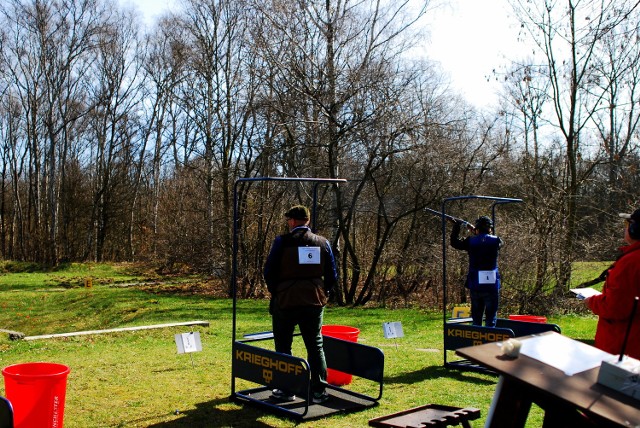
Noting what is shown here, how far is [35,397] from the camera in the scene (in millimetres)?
4547

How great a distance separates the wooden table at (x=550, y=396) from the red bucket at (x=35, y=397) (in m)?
3.29

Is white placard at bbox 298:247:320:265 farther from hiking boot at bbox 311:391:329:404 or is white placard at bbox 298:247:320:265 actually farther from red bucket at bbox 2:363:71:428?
red bucket at bbox 2:363:71:428

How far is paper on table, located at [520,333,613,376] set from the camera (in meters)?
2.69

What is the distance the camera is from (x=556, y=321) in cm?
1384

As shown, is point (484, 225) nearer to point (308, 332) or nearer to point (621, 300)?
point (308, 332)

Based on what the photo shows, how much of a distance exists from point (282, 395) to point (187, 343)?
2034mm

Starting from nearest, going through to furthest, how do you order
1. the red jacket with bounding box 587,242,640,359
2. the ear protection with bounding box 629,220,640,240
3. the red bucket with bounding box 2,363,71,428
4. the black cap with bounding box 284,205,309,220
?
1. the red jacket with bounding box 587,242,640,359
2. the ear protection with bounding box 629,220,640,240
3. the red bucket with bounding box 2,363,71,428
4. the black cap with bounding box 284,205,309,220

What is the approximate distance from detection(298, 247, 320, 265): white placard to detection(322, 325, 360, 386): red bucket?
4.85 feet

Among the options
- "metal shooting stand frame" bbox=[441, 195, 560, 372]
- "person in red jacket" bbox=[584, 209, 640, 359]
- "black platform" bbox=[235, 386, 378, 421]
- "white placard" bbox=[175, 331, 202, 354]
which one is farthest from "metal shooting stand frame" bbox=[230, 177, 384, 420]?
"person in red jacket" bbox=[584, 209, 640, 359]

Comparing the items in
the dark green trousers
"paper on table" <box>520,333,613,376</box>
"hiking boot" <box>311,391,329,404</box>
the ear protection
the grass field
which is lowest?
the grass field

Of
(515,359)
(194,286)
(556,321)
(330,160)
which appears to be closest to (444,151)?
(330,160)

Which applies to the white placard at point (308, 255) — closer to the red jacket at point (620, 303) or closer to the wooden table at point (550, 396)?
the red jacket at point (620, 303)

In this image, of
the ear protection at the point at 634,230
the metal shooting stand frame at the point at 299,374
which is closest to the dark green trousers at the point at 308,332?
the metal shooting stand frame at the point at 299,374

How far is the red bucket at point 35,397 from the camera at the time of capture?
178 inches
